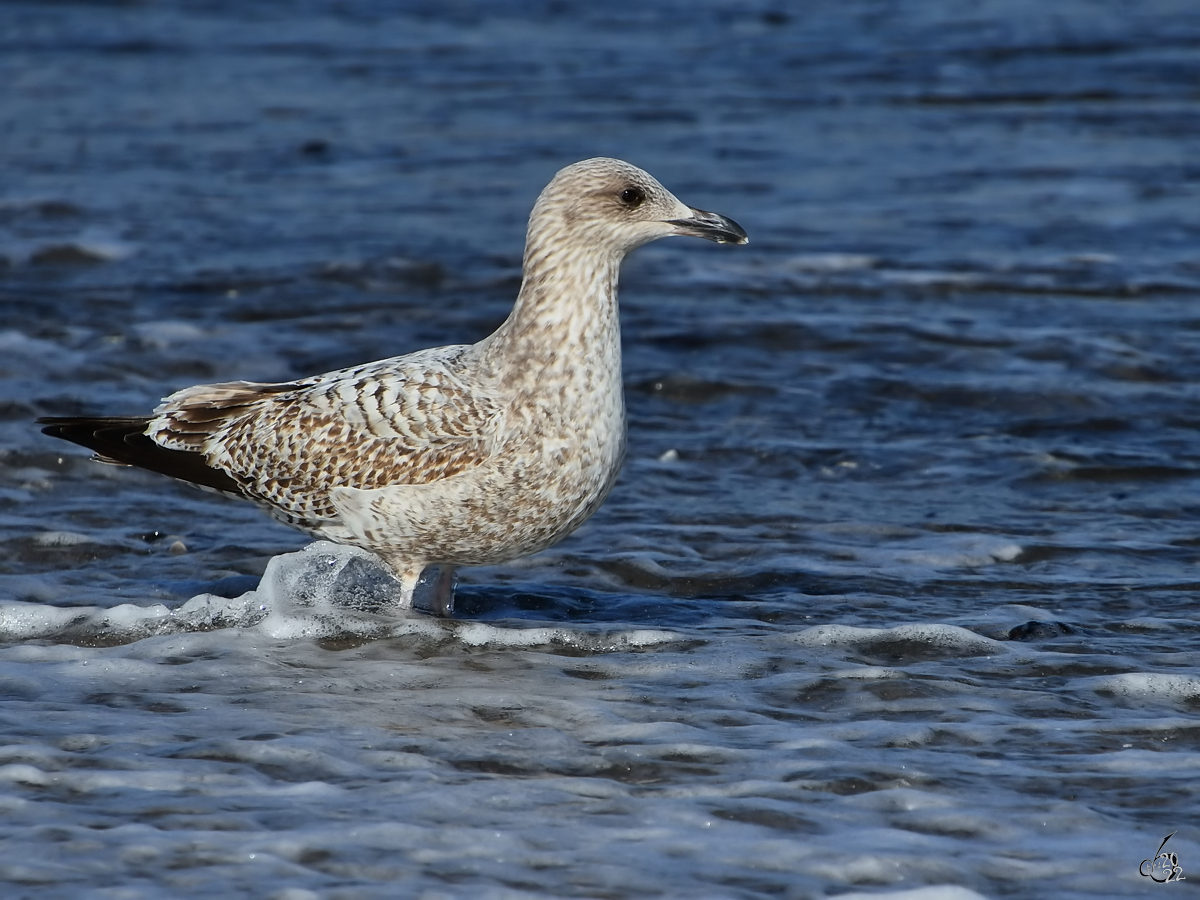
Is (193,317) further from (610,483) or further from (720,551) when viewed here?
(610,483)

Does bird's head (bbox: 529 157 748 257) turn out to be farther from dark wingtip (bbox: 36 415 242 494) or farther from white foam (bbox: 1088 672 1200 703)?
white foam (bbox: 1088 672 1200 703)

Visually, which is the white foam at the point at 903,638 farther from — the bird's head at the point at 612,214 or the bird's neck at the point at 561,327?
the bird's head at the point at 612,214

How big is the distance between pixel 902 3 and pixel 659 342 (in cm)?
1271

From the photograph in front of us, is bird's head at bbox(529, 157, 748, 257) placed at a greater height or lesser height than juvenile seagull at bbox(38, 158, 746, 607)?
greater

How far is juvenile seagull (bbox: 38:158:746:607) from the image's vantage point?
19.9 ft

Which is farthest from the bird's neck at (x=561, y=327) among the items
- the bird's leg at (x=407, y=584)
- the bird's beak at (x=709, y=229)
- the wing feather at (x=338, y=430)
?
the bird's leg at (x=407, y=584)

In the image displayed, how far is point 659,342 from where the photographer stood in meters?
10.6

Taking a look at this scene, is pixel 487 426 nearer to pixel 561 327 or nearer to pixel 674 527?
pixel 561 327

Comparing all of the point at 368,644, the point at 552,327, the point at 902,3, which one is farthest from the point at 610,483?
the point at 902,3

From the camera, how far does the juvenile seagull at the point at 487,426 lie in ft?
19.9
